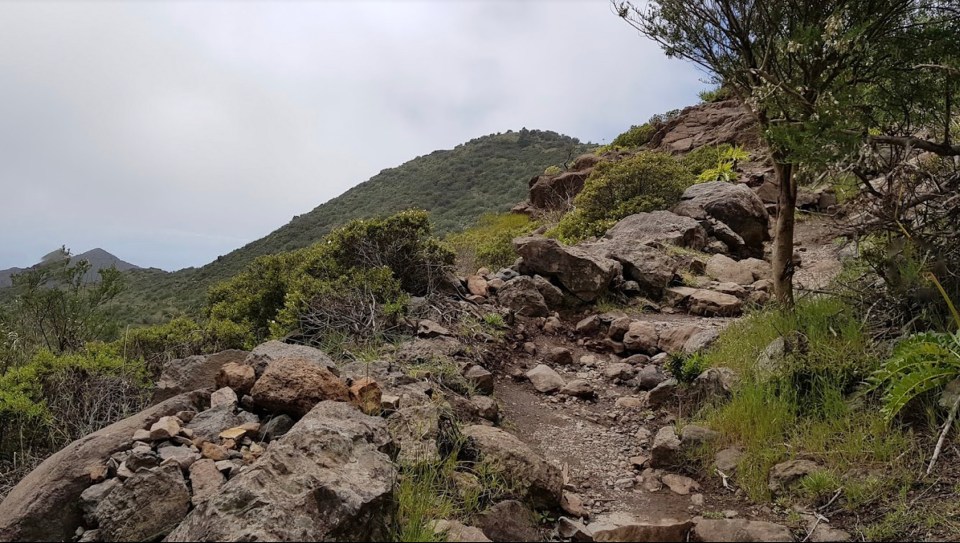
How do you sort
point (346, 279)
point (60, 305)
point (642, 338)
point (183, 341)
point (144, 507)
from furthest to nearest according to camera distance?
point (60, 305) < point (642, 338) < point (346, 279) < point (183, 341) < point (144, 507)

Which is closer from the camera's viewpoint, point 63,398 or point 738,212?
point 63,398

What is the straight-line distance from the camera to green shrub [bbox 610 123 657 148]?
75.2 ft

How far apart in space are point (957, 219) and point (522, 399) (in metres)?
3.77

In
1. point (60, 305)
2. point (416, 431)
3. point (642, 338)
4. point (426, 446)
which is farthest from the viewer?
point (60, 305)

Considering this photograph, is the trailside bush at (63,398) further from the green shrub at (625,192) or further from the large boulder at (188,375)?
the green shrub at (625,192)

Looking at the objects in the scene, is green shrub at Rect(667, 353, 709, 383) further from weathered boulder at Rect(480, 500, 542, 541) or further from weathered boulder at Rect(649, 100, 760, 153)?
weathered boulder at Rect(649, 100, 760, 153)

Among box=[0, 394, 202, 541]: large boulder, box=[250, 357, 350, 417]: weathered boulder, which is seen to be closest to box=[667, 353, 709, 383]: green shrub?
box=[250, 357, 350, 417]: weathered boulder

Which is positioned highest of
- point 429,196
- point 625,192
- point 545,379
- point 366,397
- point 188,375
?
point 429,196

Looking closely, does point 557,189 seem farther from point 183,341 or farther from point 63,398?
point 63,398

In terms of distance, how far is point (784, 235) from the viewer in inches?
227

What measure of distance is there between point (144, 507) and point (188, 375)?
5.79ft

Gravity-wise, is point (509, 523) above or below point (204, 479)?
below

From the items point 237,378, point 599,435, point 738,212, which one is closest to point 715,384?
point 599,435

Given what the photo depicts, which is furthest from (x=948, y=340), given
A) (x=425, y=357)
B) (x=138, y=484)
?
(x=138, y=484)
